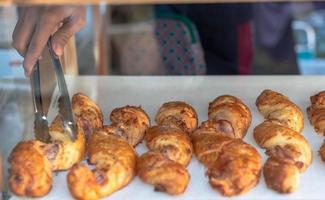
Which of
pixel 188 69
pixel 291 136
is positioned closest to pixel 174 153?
pixel 291 136

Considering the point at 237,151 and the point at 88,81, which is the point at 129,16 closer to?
the point at 88,81

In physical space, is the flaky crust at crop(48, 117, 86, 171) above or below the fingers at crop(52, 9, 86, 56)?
below

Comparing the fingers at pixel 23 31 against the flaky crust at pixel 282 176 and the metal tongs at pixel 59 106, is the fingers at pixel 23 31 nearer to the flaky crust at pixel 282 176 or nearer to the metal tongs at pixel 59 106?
the metal tongs at pixel 59 106

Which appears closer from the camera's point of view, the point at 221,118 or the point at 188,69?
the point at 221,118

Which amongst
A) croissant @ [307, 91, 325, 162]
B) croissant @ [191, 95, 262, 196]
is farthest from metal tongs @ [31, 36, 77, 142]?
croissant @ [307, 91, 325, 162]

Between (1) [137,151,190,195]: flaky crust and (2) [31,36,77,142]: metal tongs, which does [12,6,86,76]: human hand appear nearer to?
(2) [31,36,77,142]: metal tongs

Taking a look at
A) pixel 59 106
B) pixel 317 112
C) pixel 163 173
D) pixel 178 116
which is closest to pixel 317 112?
pixel 317 112

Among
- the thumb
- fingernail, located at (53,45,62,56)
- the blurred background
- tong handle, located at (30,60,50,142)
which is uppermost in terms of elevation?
the thumb

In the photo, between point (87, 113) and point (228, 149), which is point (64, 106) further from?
point (228, 149)
